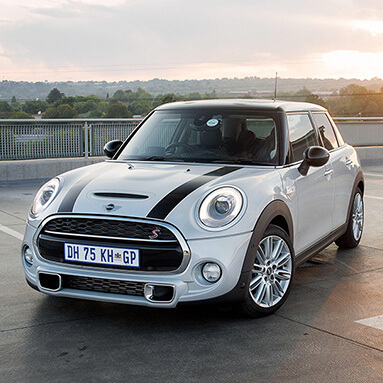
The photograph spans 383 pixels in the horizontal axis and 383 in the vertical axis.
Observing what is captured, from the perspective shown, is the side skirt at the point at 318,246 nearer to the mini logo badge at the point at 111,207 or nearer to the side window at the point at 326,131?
the side window at the point at 326,131

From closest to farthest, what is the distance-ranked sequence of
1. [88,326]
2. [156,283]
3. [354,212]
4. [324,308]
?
[156,283] → [88,326] → [324,308] → [354,212]

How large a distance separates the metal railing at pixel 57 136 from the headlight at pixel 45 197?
8.42 metres

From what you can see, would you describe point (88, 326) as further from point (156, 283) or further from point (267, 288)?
point (267, 288)

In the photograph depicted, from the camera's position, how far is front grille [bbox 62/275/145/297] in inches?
153

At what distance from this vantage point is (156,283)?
3.83m

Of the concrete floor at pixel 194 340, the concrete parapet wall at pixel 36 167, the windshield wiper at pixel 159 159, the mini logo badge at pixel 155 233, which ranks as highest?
the windshield wiper at pixel 159 159

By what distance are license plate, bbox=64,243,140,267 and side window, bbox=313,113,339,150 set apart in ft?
8.59

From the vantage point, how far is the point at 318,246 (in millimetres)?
5352

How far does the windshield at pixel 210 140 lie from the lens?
16.1 ft

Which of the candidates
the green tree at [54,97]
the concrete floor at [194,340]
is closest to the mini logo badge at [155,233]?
the concrete floor at [194,340]

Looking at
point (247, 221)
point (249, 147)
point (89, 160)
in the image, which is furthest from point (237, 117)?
point (89, 160)

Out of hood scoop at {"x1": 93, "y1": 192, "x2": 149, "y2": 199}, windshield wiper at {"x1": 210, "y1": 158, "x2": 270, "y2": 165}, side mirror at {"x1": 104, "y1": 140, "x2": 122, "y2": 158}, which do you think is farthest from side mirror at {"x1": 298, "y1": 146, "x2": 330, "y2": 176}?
side mirror at {"x1": 104, "y1": 140, "x2": 122, "y2": 158}

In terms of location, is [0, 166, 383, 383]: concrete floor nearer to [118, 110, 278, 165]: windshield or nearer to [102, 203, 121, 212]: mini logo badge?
[102, 203, 121, 212]: mini logo badge

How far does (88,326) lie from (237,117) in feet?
6.72
